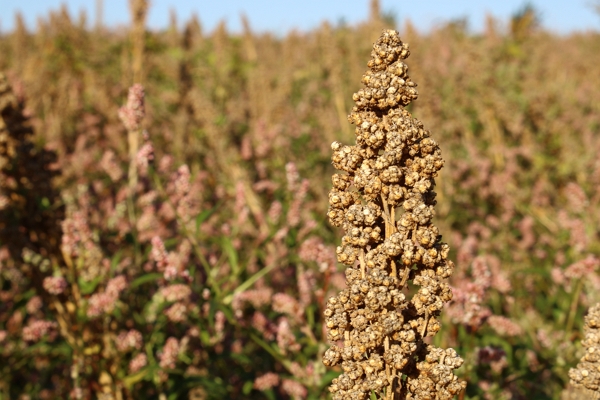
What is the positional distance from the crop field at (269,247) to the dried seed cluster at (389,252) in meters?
0.01

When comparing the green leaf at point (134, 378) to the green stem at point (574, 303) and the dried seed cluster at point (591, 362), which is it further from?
the green stem at point (574, 303)

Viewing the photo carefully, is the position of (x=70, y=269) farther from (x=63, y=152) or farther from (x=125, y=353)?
(x=63, y=152)

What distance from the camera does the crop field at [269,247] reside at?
260 centimetres

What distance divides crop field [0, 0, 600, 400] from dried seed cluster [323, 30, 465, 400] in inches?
0.4

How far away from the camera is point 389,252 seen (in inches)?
63.2

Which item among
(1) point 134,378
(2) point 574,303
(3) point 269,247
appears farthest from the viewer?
(3) point 269,247

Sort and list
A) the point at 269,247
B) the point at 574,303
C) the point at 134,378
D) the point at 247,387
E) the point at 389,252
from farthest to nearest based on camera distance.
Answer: the point at 269,247 → the point at 574,303 → the point at 247,387 → the point at 134,378 → the point at 389,252

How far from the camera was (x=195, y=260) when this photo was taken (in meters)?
4.24

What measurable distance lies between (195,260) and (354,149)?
2743 millimetres

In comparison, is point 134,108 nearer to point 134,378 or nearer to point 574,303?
point 134,378

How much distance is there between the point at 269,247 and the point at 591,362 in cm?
289

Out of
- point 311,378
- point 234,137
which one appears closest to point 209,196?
point 234,137

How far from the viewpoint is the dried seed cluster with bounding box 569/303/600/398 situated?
1.82 metres

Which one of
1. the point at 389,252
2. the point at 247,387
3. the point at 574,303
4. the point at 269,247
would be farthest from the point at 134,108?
the point at 574,303
